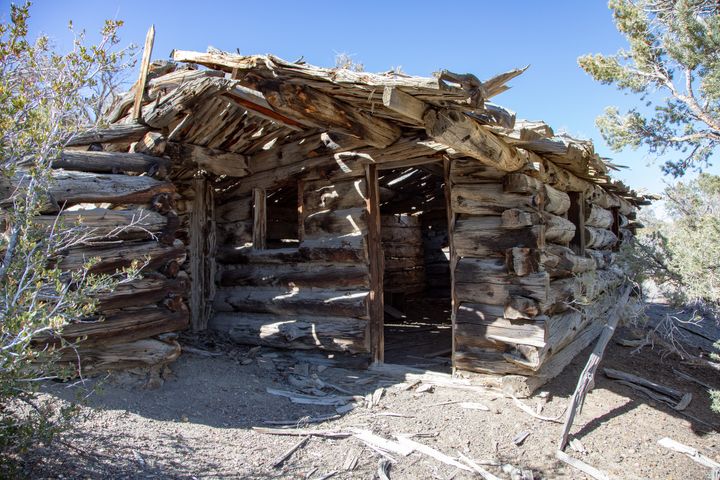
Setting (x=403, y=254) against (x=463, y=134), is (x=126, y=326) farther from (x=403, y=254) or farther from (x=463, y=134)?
(x=403, y=254)

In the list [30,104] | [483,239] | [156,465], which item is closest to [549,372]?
[483,239]

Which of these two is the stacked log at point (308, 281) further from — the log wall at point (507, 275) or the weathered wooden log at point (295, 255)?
the log wall at point (507, 275)

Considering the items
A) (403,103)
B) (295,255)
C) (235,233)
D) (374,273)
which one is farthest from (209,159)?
(403,103)

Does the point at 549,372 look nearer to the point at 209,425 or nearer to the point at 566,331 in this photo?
the point at 566,331

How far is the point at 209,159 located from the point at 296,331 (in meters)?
2.75

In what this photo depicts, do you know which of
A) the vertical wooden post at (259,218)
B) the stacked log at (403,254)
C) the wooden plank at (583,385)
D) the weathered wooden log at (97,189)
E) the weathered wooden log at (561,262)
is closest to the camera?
the wooden plank at (583,385)

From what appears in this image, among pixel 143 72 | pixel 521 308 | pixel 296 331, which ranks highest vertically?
pixel 143 72

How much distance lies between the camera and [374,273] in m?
6.60

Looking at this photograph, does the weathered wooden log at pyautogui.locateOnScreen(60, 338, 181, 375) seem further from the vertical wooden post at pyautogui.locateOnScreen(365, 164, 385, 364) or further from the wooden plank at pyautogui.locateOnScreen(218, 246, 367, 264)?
the vertical wooden post at pyautogui.locateOnScreen(365, 164, 385, 364)

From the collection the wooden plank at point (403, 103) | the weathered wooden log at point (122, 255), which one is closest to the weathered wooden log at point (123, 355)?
the weathered wooden log at point (122, 255)

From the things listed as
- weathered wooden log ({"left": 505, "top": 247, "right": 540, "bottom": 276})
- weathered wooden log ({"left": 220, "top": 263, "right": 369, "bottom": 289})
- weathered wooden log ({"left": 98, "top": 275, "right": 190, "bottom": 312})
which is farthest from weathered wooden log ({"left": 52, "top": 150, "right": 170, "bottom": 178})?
weathered wooden log ({"left": 505, "top": 247, "right": 540, "bottom": 276})

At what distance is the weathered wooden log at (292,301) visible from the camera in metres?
6.64

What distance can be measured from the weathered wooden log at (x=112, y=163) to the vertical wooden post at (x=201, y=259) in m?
1.99

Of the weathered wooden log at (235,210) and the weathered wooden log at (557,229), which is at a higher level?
the weathered wooden log at (235,210)
